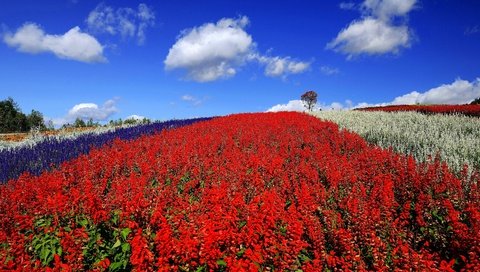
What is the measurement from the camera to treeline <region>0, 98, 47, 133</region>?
162 ft

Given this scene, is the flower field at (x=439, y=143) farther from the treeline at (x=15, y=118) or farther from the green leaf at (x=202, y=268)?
the treeline at (x=15, y=118)

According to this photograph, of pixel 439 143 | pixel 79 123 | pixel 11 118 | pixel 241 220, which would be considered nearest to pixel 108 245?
pixel 241 220

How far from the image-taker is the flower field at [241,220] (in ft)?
12.0

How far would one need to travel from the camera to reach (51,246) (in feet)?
13.8

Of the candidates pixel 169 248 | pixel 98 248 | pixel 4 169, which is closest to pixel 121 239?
pixel 98 248

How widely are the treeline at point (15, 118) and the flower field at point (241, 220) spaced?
49.3 metres

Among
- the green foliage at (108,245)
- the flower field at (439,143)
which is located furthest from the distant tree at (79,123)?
the green foliage at (108,245)

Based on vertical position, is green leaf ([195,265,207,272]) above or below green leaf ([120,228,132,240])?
below

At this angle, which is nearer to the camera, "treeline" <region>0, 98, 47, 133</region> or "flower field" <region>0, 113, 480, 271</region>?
"flower field" <region>0, 113, 480, 271</region>

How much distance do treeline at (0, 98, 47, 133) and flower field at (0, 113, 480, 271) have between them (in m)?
49.3

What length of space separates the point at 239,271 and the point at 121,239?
1.92 metres

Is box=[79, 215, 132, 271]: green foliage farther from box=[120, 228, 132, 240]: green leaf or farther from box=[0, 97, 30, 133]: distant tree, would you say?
box=[0, 97, 30, 133]: distant tree

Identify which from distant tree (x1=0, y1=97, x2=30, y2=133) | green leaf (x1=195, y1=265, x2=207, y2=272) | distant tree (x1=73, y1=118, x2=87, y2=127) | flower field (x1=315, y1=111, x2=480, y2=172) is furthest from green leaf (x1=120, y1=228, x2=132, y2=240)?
distant tree (x1=0, y1=97, x2=30, y2=133)

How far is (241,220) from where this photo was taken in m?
4.69
